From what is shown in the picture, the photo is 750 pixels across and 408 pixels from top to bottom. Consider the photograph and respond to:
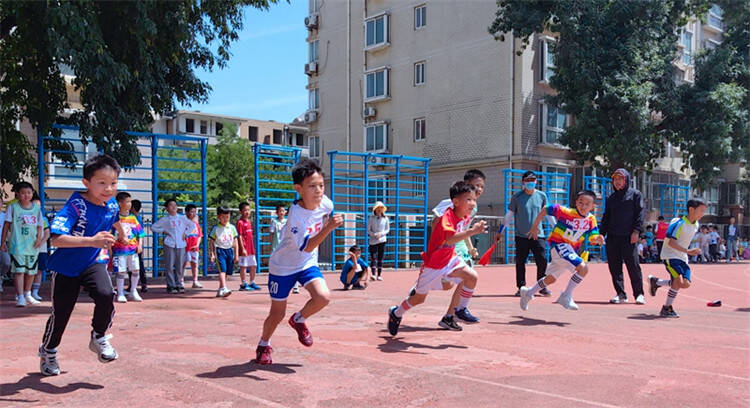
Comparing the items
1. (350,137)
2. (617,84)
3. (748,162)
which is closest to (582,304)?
(617,84)

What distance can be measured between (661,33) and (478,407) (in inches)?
1104

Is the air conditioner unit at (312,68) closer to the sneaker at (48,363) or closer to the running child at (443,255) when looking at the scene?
the running child at (443,255)

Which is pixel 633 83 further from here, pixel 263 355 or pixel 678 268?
pixel 263 355

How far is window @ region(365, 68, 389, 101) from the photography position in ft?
122

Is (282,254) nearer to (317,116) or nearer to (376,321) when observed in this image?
(376,321)

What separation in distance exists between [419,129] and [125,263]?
26.6 m

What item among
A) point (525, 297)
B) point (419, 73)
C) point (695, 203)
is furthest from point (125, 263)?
point (419, 73)

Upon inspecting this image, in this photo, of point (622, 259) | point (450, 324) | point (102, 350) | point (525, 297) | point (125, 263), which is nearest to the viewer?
point (102, 350)

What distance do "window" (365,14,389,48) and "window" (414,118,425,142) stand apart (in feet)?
16.4

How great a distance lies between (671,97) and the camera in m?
28.0

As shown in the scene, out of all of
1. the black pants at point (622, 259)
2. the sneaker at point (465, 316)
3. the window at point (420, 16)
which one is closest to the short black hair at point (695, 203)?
the black pants at point (622, 259)

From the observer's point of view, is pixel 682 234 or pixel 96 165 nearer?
pixel 96 165

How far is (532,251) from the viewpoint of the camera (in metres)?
12.1

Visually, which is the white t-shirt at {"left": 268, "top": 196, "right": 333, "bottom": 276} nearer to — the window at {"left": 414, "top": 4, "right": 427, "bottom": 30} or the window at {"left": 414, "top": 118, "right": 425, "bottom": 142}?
the window at {"left": 414, "top": 118, "right": 425, "bottom": 142}
